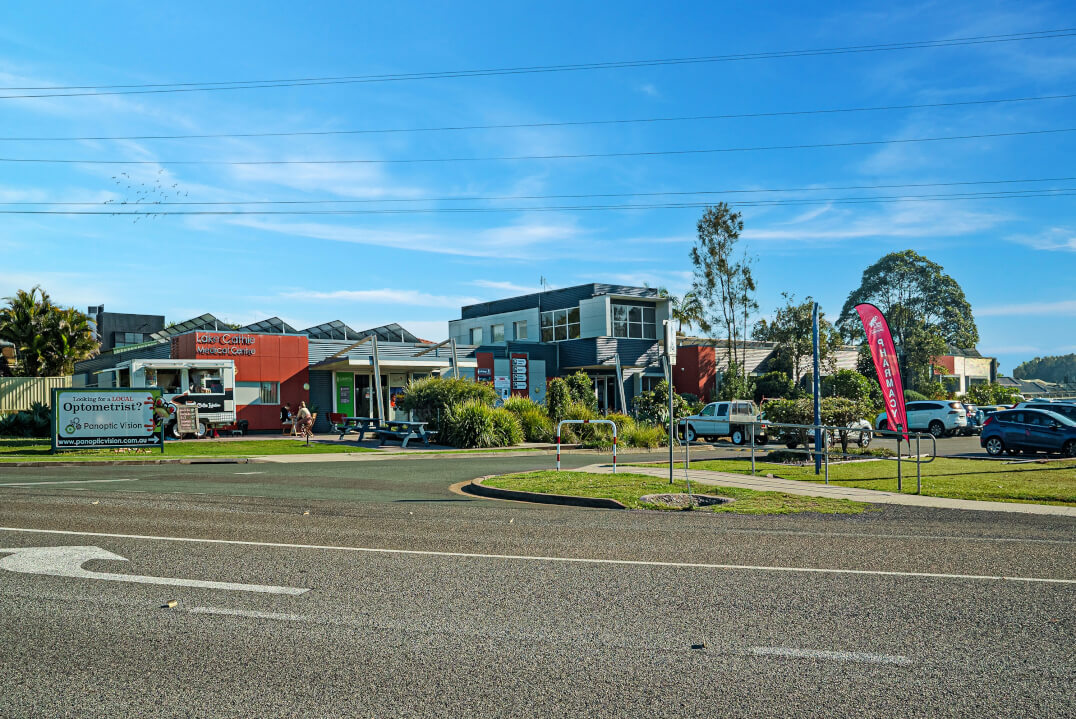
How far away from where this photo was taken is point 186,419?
30453 mm

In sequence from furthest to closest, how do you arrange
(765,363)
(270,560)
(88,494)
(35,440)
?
(765,363) → (35,440) → (88,494) → (270,560)

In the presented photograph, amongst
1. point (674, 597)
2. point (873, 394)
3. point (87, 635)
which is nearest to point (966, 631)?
point (674, 597)

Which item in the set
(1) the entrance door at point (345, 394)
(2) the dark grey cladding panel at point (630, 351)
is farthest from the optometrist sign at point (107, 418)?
(2) the dark grey cladding panel at point (630, 351)

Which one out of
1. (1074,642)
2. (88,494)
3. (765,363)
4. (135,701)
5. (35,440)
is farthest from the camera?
(765,363)

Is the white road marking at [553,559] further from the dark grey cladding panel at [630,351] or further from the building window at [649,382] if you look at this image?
the building window at [649,382]

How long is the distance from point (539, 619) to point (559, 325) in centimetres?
4245

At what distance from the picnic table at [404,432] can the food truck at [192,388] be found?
Answer: 25.7 ft

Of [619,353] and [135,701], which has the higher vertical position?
[619,353]

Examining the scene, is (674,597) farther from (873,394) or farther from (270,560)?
(873,394)

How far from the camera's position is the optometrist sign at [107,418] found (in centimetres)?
2328

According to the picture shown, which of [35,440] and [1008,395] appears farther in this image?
[1008,395]

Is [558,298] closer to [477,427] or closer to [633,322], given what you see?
[633,322]

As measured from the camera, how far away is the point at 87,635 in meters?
5.33

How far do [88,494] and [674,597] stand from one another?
439 inches
